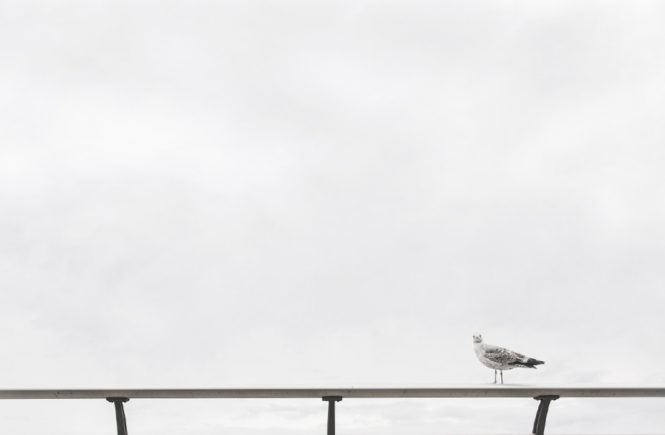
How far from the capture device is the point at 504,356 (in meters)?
6.70

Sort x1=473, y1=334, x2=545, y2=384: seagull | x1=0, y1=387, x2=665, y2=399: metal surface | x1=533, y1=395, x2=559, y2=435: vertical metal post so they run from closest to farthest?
x1=0, y1=387, x2=665, y2=399: metal surface, x1=533, y1=395, x2=559, y2=435: vertical metal post, x1=473, y1=334, x2=545, y2=384: seagull

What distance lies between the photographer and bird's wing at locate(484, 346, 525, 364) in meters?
6.67

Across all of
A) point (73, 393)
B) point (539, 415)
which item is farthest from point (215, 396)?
point (539, 415)

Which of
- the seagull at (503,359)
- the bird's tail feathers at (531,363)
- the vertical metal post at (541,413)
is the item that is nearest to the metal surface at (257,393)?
the vertical metal post at (541,413)

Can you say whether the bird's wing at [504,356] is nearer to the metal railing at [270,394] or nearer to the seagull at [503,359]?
the seagull at [503,359]

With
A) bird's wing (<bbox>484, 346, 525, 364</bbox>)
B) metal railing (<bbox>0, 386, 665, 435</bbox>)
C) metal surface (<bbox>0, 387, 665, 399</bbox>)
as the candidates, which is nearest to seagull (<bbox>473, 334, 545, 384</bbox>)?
bird's wing (<bbox>484, 346, 525, 364</bbox>)

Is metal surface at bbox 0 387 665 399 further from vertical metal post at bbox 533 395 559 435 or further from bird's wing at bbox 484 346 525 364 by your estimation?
bird's wing at bbox 484 346 525 364

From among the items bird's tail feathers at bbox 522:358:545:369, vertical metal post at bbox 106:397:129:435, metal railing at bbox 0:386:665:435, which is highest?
bird's tail feathers at bbox 522:358:545:369

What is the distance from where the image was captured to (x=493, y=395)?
13.0 feet

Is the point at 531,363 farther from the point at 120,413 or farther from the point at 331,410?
the point at 120,413

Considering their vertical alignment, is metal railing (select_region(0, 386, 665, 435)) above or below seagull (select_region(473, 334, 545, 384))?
below

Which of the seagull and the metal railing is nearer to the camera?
the metal railing

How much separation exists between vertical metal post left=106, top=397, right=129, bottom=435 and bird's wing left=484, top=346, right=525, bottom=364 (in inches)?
158

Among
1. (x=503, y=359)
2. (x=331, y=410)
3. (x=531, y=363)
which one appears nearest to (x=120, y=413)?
(x=331, y=410)
